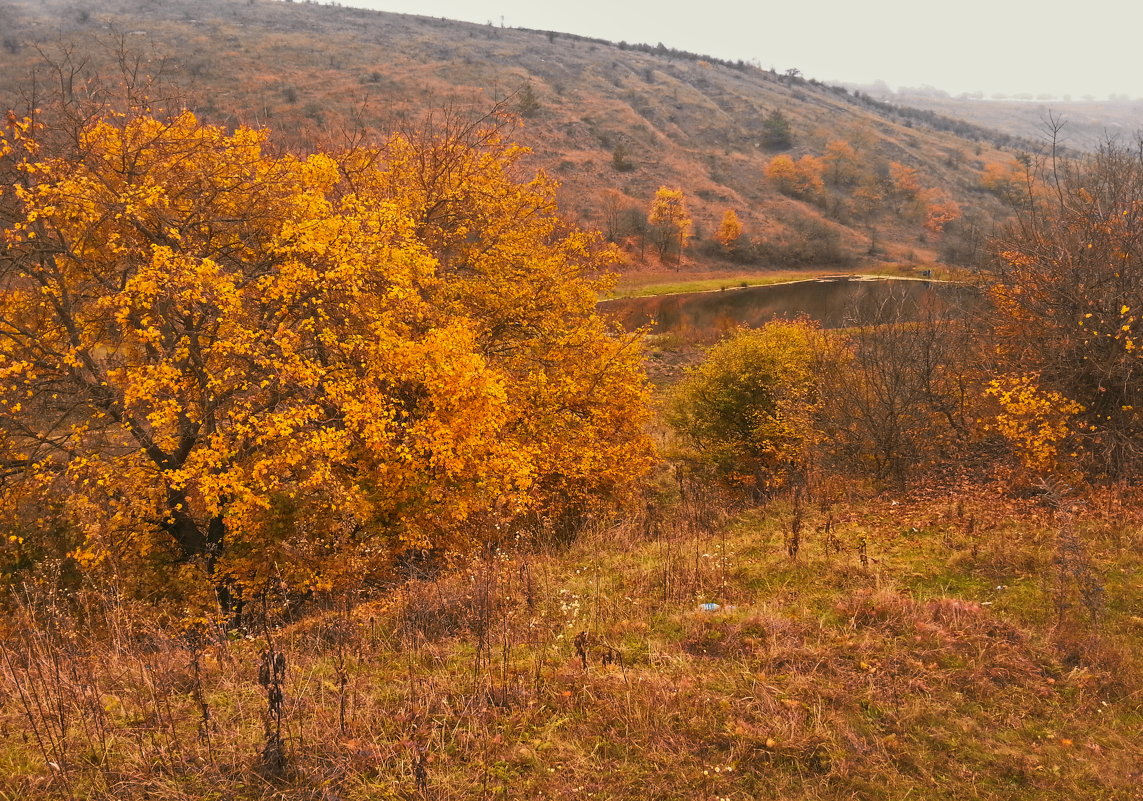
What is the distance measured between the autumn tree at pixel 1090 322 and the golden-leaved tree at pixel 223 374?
1069cm

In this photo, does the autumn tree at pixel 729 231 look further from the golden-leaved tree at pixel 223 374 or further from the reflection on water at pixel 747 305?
the golden-leaved tree at pixel 223 374

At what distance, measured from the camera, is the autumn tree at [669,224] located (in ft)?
262

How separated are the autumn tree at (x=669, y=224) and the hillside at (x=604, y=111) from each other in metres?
1.74

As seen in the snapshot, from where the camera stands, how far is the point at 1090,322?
39.3 ft

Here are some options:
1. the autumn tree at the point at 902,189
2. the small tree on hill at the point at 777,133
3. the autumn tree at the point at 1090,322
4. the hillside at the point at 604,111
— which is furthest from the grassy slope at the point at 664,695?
the small tree on hill at the point at 777,133

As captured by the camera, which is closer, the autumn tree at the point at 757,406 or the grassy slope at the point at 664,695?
the grassy slope at the point at 664,695

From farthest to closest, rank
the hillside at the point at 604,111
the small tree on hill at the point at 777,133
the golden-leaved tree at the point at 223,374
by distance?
the small tree on hill at the point at 777,133
the hillside at the point at 604,111
the golden-leaved tree at the point at 223,374

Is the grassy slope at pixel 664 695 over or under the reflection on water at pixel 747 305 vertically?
under

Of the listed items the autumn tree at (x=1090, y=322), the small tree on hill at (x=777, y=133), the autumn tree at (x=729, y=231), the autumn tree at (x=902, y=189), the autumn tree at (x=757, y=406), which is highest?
the small tree on hill at (x=777, y=133)

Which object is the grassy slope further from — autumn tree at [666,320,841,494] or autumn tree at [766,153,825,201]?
autumn tree at [766,153,825,201]

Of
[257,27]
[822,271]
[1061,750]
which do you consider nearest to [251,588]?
[1061,750]

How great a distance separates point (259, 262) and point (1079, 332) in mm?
16340

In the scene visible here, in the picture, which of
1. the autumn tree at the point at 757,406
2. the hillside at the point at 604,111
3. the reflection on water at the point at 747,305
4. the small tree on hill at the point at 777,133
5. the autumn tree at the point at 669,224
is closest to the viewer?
the autumn tree at the point at 757,406

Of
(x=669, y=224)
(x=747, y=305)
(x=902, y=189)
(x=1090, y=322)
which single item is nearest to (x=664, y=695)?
(x=1090, y=322)
